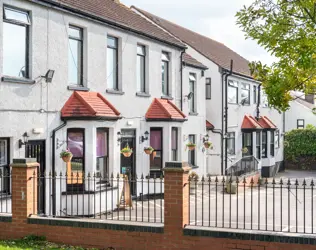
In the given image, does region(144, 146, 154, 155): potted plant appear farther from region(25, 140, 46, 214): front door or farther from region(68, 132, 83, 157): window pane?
region(25, 140, 46, 214): front door

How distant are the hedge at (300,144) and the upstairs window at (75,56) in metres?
25.7

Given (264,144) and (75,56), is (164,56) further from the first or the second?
(264,144)

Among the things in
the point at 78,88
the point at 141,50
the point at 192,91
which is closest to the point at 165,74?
the point at 141,50

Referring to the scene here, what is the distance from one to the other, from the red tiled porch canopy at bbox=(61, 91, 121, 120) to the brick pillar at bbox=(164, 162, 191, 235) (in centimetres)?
540

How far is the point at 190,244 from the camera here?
9.45m

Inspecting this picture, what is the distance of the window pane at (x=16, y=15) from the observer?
12.6m

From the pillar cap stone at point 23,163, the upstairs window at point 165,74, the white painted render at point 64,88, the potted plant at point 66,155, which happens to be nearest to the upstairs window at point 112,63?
the white painted render at point 64,88

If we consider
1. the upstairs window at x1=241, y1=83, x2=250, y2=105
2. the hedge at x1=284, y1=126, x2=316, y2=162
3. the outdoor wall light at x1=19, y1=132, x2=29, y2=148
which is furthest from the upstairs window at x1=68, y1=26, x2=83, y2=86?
the hedge at x1=284, y1=126, x2=316, y2=162

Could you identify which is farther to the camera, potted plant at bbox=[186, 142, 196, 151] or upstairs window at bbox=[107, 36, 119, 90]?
potted plant at bbox=[186, 142, 196, 151]

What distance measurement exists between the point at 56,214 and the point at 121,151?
327 centimetres

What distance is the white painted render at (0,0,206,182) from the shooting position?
1285 centimetres

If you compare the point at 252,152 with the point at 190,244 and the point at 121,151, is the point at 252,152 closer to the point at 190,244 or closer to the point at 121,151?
the point at 121,151

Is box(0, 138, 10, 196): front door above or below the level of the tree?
below

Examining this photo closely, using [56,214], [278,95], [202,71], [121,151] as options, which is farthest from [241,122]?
[278,95]
